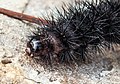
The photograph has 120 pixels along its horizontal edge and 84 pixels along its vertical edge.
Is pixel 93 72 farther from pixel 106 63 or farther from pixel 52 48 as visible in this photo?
pixel 52 48

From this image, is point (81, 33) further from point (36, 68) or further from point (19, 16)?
point (19, 16)

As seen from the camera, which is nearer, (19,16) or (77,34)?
(77,34)

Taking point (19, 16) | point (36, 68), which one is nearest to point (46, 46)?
point (36, 68)

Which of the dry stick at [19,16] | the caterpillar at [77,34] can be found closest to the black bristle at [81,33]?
the caterpillar at [77,34]

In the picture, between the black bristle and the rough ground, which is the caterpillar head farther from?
the rough ground

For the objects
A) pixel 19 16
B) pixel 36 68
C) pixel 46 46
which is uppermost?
pixel 19 16

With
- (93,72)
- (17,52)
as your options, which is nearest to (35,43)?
(17,52)
